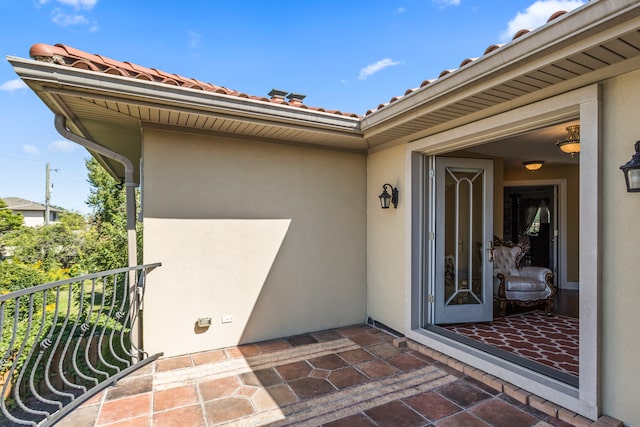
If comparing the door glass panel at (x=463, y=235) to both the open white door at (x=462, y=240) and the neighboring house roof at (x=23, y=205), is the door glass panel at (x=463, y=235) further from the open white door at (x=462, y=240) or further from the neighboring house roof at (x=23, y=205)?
the neighboring house roof at (x=23, y=205)

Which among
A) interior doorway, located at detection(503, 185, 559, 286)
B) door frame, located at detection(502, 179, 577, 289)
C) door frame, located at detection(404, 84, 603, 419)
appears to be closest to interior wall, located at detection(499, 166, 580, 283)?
door frame, located at detection(502, 179, 577, 289)

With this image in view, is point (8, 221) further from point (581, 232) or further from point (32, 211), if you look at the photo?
point (581, 232)

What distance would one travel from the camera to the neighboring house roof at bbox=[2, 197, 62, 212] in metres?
29.1

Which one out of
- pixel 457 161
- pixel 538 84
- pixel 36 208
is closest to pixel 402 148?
pixel 457 161

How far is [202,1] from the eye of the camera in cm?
575

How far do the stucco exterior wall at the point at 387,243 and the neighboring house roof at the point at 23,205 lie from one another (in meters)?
32.1

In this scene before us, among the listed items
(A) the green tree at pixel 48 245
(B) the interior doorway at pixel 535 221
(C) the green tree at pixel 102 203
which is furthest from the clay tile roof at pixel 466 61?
(A) the green tree at pixel 48 245

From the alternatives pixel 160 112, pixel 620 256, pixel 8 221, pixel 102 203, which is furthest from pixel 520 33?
pixel 8 221

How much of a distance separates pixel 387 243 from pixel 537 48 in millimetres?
2864

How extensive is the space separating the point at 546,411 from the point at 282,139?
369 centimetres

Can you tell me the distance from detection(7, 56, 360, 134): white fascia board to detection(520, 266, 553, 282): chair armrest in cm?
387

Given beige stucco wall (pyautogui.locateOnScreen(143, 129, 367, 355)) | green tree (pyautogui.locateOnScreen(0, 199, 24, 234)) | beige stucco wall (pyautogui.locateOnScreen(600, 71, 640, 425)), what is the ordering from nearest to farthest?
beige stucco wall (pyautogui.locateOnScreen(600, 71, 640, 425)) < beige stucco wall (pyautogui.locateOnScreen(143, 129, 367, 355)) < green tree (pyautogui.locateOnScreen(0, 199, 24, 234))

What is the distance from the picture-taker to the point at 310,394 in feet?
9.61

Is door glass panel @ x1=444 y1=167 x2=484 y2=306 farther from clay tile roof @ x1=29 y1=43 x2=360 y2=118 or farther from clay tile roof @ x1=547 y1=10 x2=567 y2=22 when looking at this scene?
clay tile roof @ x1=29 y1=43 x2=360 y2=118
